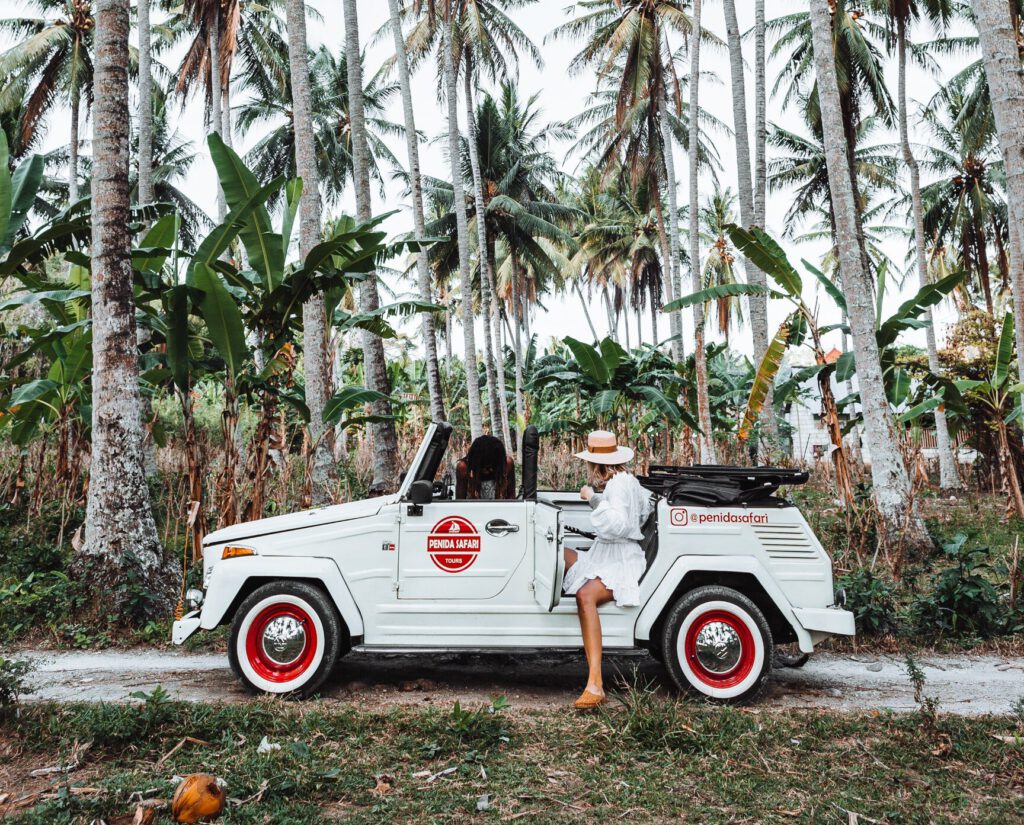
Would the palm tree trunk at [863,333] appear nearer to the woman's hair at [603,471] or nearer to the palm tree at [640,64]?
the woman's hair at [603,471]

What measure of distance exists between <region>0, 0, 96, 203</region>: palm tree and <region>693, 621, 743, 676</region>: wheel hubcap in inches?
1071

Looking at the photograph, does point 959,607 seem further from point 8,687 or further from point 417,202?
point 417,202

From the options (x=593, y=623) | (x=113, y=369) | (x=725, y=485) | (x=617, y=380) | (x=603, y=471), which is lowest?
(x=593, y=623)

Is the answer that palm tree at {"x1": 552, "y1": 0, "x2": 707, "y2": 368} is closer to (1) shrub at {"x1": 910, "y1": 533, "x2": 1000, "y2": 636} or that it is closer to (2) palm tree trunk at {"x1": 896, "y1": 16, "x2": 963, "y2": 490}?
(2) palm tree trunk at {"x1": 896, "y1": 16, "x2": 963, "y2": 490}

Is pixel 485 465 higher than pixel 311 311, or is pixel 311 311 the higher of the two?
pixel 311 311

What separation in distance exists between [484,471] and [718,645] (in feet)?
7.26

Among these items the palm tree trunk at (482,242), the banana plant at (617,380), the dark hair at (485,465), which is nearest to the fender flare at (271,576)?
the dark hair at (485,465)

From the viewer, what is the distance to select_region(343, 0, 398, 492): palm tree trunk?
515 inches

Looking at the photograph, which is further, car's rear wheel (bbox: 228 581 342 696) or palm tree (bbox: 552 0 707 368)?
palm tree (bbox: 552 0 707 368)

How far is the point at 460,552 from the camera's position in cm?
553

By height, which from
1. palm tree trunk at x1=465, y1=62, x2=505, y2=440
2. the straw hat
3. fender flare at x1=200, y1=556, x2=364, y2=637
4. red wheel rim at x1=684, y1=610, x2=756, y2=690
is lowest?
red wheel rim at x1=684, y1=610, x2=756, y2=690

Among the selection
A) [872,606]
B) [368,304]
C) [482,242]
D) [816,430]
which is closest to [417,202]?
[368,304]

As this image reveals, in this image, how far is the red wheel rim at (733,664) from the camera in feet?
17.7

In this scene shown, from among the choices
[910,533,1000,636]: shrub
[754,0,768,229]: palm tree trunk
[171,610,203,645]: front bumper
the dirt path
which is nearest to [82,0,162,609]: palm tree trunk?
the dirt path
